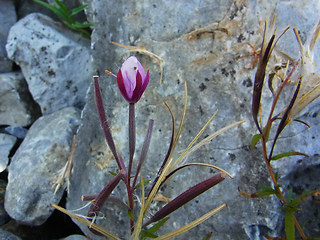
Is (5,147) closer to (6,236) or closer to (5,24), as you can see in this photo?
(6,236)

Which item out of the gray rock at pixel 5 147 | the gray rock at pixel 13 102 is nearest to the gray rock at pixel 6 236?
the gray rock at pixel 5 147

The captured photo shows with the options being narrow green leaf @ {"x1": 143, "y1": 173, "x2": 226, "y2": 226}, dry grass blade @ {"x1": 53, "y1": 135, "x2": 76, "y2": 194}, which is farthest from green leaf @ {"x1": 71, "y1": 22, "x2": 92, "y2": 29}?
narrow green leaf @ {"x1": 143, "y1": 173, "x2": 226, "y2": 226}

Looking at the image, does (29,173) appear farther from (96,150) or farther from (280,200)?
(280,200)

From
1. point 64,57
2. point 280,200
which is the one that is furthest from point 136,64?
point 64,57

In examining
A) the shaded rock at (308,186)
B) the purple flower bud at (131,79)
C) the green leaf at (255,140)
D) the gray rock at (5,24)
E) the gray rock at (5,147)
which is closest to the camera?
the purple flower bud at (131,79)

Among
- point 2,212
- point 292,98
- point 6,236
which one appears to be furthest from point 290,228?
point 2,212

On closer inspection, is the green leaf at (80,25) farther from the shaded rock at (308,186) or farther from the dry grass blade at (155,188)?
the shaded rock at (308,186)

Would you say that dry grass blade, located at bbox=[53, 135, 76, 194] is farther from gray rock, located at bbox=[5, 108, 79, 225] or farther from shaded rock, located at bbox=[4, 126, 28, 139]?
shaded rock, located at bbox=[4, 126, 28, 139]
